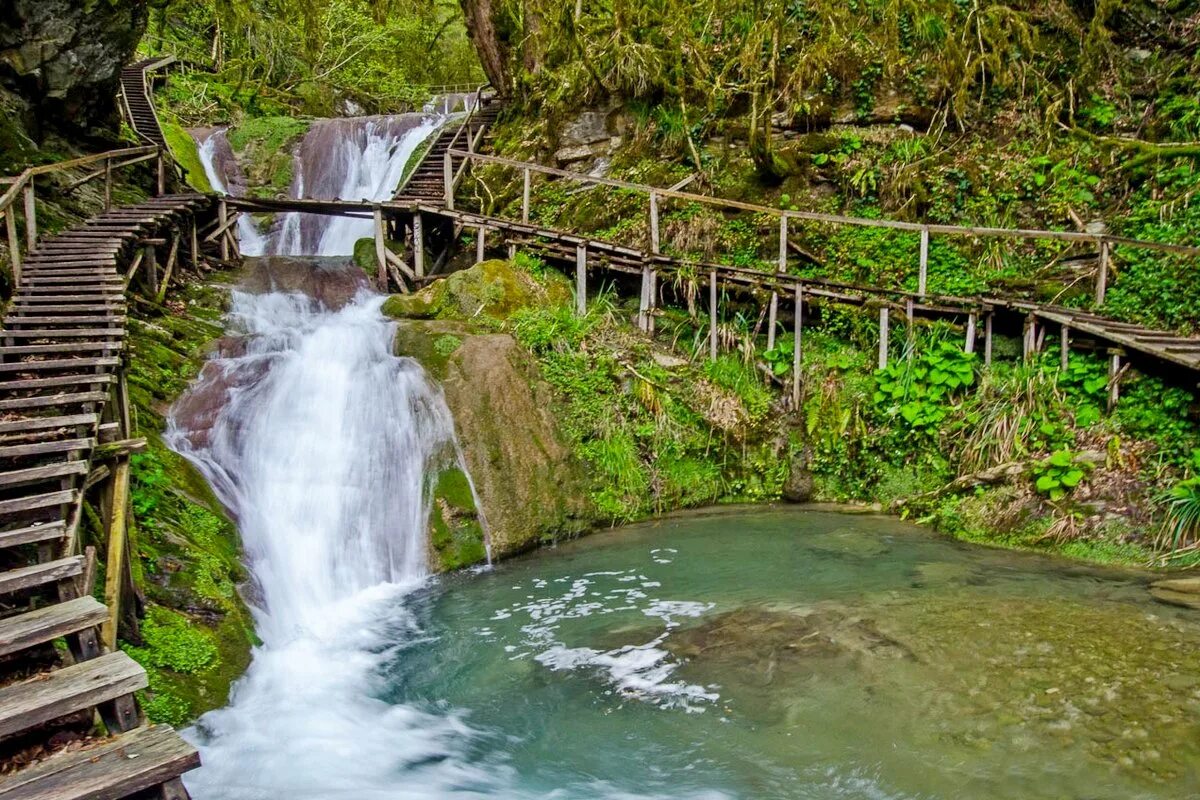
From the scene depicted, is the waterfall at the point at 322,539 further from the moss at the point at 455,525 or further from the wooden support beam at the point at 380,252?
the wooden support beam at the point at 380,252

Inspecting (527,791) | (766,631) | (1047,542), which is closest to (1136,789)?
(766,631)

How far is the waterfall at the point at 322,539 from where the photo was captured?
18.5 ft

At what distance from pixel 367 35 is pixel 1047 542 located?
30.6 m

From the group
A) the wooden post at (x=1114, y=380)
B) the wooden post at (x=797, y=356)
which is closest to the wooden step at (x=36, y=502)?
the wooden post at (x=797, y=356)

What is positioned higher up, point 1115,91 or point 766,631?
point 1115,91

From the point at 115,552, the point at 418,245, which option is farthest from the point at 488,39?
the point at 115,552

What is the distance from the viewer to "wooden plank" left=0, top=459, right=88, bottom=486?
17.8 ft

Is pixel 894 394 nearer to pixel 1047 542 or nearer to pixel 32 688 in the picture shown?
pixel 1047 542

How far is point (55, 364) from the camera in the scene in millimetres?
7324

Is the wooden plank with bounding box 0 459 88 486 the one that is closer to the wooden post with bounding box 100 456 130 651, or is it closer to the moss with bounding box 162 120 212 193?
the wooden post with bounding box 100 456 130 651

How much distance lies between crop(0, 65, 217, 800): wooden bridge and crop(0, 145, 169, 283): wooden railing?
0.04 metres

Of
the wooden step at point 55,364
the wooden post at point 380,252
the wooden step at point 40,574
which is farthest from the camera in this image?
the wooden post at point 380,252

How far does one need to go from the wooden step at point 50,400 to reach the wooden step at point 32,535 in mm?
1955

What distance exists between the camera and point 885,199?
13039mm
